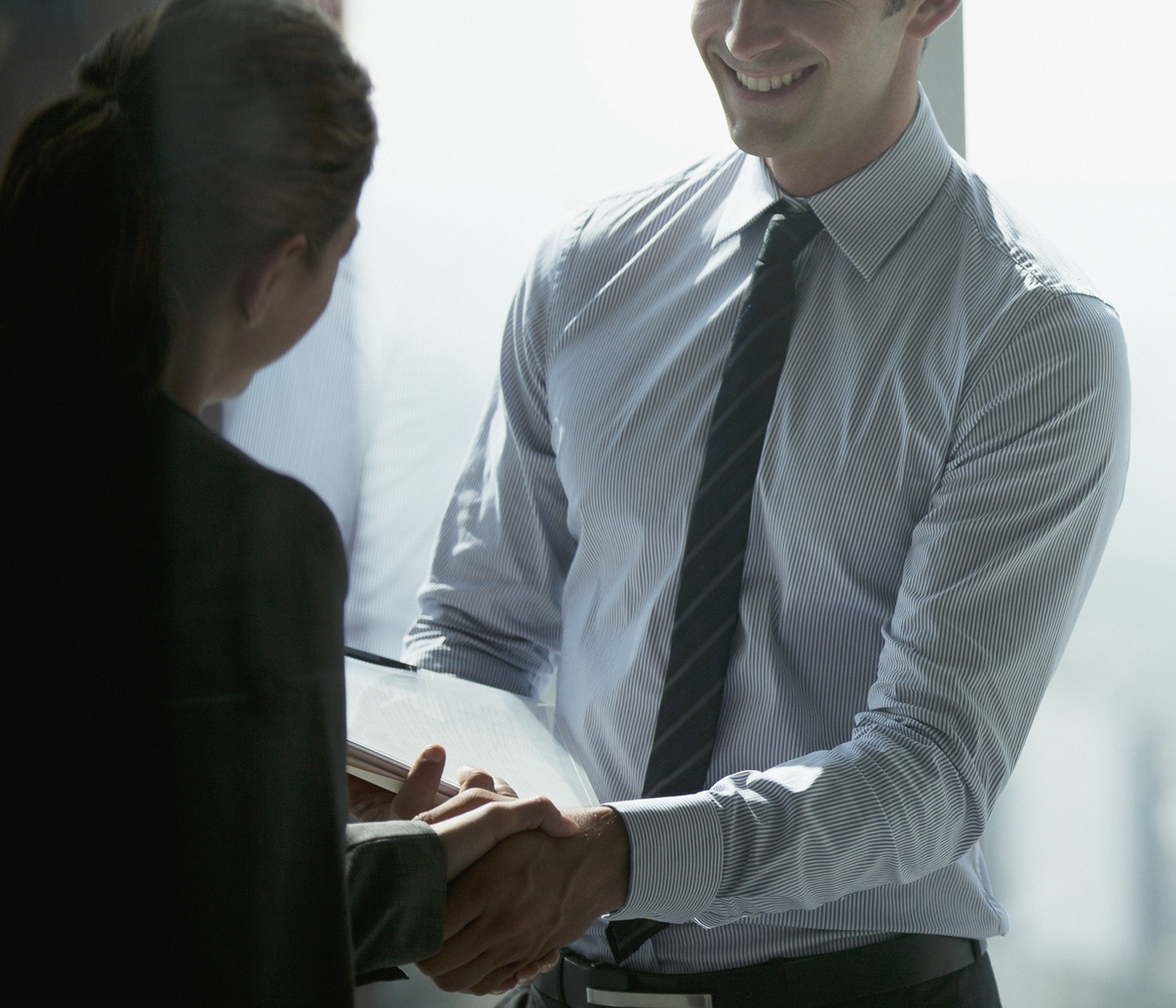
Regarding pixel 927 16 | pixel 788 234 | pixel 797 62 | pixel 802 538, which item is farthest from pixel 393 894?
pixel 927 16

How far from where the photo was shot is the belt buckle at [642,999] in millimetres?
1113

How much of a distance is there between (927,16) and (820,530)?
53 cm

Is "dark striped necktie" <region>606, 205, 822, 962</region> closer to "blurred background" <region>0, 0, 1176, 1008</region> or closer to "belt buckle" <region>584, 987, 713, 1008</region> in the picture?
"belt buckle" <region>584, 987, 713, 1008</region>

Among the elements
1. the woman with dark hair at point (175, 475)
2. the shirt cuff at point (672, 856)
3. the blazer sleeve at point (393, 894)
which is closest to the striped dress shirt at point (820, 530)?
the shirt cuff at point (672, 856)

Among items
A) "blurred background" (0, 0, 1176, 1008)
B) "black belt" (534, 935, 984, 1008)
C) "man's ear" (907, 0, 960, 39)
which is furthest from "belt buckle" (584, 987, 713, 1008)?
"man's ear" (907, 0, 960, 39)

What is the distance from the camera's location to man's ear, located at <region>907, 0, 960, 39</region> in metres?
1.21

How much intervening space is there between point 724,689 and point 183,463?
2.41 feet

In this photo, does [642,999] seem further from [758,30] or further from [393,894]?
[758,30]

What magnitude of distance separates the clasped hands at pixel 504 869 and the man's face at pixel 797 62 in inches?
25.8

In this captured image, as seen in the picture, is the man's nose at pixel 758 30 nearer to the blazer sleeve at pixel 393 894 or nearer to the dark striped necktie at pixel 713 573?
the dark striped necktie at pixel 713 573

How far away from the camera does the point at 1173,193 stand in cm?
160

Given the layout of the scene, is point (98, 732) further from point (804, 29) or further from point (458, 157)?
point (804, 29)

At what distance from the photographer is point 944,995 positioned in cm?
113

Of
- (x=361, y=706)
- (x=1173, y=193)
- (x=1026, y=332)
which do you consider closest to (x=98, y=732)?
(x=361, y=706)
